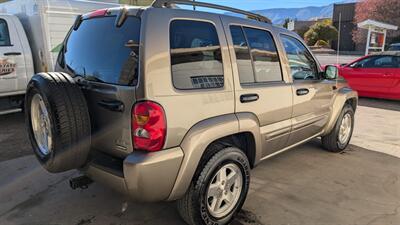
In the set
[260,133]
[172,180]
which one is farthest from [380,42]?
[172,180]

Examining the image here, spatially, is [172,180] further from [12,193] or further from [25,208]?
[12,193]

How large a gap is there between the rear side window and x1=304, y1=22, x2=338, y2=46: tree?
38.1 m

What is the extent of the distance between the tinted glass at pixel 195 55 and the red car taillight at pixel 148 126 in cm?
28

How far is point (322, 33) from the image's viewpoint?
127ft

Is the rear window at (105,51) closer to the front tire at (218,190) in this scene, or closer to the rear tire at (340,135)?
the front tire at (218,190)

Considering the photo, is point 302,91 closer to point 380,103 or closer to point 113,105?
point 113,105

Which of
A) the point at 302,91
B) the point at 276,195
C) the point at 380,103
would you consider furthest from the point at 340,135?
the point at 380,103

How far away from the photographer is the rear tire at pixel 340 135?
4945 millimetres

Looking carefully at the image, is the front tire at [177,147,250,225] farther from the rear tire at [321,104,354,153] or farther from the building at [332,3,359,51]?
the building at [332,3,359,51]

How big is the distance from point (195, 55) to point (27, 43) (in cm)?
499

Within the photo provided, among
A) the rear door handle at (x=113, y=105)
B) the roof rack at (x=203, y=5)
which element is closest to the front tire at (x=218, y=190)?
the rear door handle at (x=113, y=105)

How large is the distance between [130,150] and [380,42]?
18.8 meters

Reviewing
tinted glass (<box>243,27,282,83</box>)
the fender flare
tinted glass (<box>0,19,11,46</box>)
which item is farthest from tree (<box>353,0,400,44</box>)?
the fender flare

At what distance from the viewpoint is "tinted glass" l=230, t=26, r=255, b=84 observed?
123 inches
